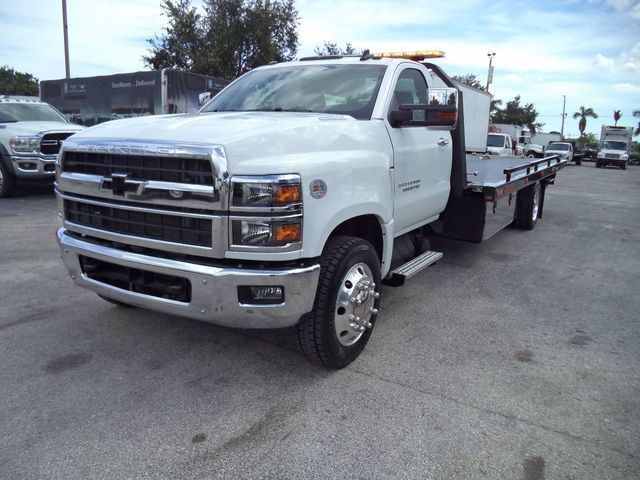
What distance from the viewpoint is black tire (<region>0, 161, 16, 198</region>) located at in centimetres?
1023

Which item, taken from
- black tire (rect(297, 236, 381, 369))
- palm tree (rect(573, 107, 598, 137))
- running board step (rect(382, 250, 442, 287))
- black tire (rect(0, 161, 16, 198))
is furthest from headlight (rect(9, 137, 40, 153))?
palm tree (rect(573, 107, 598, 137))

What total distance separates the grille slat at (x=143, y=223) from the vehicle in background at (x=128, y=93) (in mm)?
12629

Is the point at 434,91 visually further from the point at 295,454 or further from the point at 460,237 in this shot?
the point at 295,454

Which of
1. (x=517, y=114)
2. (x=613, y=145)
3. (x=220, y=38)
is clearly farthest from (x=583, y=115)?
(x=220, y=38)

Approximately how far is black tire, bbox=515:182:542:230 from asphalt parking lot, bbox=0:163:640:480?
119 inches

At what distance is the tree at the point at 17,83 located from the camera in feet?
194

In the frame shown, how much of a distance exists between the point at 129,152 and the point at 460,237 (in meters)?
3.67

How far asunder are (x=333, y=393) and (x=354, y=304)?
0.57 meters

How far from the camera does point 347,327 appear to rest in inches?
127

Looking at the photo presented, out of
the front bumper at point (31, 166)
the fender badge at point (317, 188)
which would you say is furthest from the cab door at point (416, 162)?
the front bumper at point (31, 166)

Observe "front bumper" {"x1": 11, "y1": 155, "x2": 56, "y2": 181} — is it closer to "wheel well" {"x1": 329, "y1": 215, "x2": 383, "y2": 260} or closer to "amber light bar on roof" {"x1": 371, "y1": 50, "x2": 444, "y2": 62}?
"amber light bar on roof" {"x1": 371, "y1": 50, "x2": 444, "y2": 62}

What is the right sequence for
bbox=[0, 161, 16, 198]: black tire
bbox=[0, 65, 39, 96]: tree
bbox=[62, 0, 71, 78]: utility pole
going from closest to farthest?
bbox=[0, 161, 16, 198]: black tire
bbox=[62, 0, 71, 78]: utility pole
bbox=[0, 65, 39, 96]: tree

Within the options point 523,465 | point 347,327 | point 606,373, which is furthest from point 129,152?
point 606,373

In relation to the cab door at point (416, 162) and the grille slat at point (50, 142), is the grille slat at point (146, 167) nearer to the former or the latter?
the cab door at point (416, 162)
